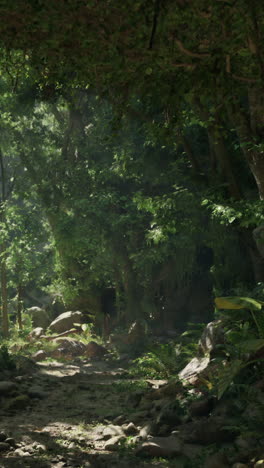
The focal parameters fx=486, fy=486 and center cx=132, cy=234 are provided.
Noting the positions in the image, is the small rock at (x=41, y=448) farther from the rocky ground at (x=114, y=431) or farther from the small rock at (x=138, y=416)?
the small rock at (x=138, y=416)

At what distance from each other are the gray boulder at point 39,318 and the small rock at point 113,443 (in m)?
19.3

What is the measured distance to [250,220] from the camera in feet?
28.2

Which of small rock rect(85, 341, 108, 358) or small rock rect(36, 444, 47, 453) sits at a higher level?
small rock rect(85, 341, 108, 358)

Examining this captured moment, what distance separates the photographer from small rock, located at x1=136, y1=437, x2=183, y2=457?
567cm

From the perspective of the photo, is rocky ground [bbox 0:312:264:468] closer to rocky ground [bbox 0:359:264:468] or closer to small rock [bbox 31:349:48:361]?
rocky ground [bbox 0:359:264:468]

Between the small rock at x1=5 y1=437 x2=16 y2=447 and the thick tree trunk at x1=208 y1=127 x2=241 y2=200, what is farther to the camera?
the thick tree trunk at x1=208 y1=127 x2=241 y2=200

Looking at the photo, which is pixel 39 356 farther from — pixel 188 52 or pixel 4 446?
pixel 188 52

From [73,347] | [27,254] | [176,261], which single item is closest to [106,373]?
[73,347]

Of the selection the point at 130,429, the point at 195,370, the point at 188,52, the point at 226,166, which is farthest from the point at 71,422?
the point at 226,166

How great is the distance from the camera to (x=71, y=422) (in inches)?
301

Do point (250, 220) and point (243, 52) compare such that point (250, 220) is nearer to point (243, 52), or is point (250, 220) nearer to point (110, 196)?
point (243, 52)

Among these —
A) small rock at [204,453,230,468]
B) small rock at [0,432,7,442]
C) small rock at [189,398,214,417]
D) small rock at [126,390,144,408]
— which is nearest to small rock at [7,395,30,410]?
small rock at [126,390,144,408]

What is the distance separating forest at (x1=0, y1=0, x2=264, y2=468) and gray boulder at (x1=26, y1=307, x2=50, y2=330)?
0.11 meters

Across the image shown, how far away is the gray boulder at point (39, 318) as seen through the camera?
25.2m
